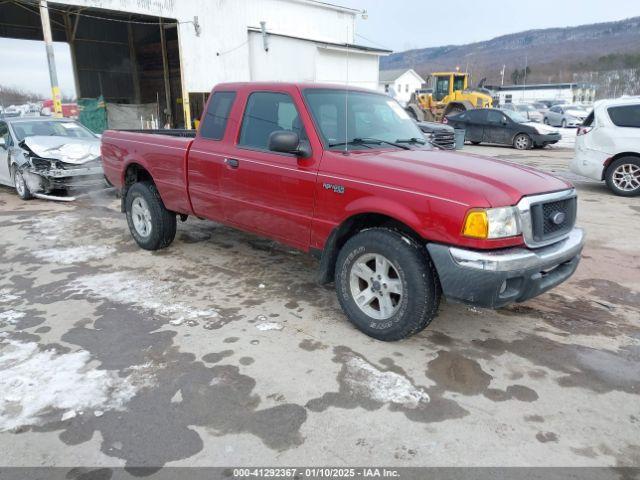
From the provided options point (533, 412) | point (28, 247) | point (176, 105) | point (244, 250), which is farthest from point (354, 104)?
point (176, 105)

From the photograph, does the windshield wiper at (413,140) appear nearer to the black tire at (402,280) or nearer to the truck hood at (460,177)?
the truck hood at (460,177)

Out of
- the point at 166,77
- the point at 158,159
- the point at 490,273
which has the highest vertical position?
the point at 166,77

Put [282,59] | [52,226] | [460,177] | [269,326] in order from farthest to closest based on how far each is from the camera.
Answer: [282,59]
[52,226]
[269,326]
[460,177]

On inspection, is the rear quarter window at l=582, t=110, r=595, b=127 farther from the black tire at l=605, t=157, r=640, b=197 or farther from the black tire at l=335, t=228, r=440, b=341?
the black tire at l=335, t=228, r=440, b=341

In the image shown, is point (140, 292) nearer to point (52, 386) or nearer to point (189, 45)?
point (52, 386)

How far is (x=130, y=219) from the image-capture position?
234 inches

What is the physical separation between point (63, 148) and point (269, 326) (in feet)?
23.2

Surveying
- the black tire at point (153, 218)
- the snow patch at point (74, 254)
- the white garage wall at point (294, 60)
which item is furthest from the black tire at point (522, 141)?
the snow patch at point (74, 254)

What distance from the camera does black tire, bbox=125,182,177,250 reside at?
5.51 metres

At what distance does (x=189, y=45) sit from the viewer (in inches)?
762

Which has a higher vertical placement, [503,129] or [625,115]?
[625,115]

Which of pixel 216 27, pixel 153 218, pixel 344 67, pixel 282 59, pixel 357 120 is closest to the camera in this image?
pixel 357 120

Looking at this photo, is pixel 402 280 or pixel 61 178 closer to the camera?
pixel 402 280

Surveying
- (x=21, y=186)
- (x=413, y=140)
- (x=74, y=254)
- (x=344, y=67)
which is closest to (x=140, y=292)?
(x=74, y=254)
